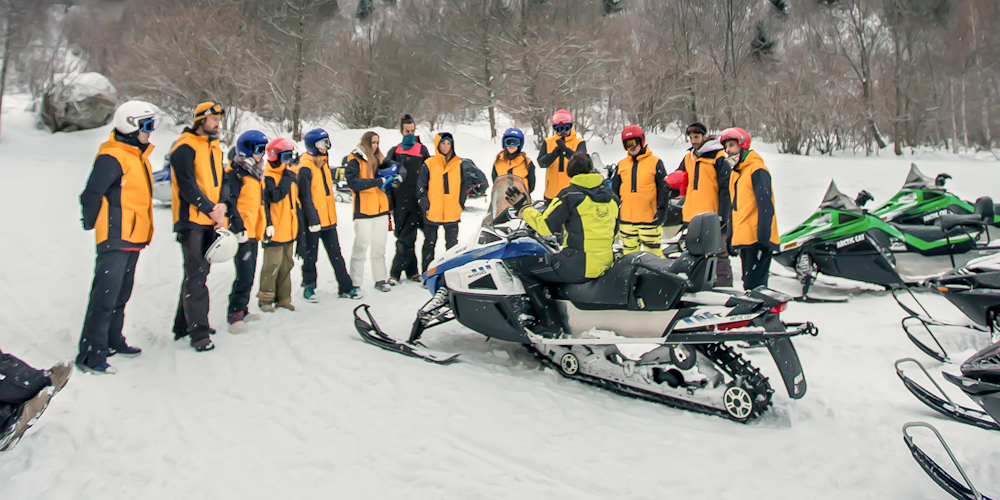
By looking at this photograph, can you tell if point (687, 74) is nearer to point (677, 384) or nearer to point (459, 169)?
point (459, 169)

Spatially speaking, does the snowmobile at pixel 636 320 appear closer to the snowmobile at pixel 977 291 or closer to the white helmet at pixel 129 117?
the snowmobile at pixel 977 291

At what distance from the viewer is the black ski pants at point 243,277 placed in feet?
16.0

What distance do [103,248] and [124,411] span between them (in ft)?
3.57

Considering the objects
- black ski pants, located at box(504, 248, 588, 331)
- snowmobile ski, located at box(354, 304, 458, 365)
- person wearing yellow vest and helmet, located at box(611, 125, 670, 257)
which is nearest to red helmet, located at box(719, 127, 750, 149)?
person wearing yellow vest and helmet, located at box(611, 125, 670, 257)

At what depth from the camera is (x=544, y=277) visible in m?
3.91

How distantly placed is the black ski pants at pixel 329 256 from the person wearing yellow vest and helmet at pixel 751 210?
3.53m

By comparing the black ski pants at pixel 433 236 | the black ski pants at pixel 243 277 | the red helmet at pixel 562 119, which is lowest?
the black ski pants at pixel 243 277

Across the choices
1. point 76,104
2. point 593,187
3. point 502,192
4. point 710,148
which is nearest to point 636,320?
point 593,187

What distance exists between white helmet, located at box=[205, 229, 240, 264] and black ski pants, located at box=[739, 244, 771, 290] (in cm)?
391

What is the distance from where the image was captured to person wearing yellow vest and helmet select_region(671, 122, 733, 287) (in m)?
5.50

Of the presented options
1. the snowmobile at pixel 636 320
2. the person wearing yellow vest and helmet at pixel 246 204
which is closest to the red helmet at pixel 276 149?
the person wearing yellow vest and helmet at pixel 246 204

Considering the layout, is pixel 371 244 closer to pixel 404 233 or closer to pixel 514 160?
pixel 404 233

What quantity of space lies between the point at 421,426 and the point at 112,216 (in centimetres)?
235

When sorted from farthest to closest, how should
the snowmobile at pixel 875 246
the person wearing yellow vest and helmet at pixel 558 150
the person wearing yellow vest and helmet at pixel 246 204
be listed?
1. the person wearing yellow vest and helmet at pixel 558 150
2. the snowmobile at pixel 875 246
3. the person wearing yellow vest and helmet at pixel 246 204
